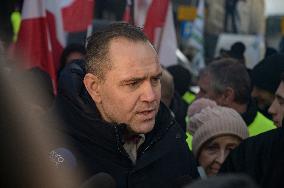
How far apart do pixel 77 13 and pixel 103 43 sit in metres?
3.50

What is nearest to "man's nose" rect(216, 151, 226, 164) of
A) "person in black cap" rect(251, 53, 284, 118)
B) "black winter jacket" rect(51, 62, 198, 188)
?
"black winter jacket" rect(51, 62, 198, 188)

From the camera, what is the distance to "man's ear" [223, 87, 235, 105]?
14.8ft

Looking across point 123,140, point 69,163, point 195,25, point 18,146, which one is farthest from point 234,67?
point 195,25

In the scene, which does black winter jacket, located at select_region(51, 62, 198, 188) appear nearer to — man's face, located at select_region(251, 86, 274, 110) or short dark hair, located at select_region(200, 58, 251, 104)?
short dark hair, located at select_region(200, 58, 251, 104)

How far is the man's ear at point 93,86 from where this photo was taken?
100 inches

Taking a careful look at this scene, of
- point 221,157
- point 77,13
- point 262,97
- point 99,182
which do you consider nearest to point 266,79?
point 262,97

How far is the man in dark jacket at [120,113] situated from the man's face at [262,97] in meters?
2.46

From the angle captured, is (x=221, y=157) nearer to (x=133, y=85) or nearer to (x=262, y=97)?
(x=133, y=85)

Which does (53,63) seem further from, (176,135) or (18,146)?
(18,146)

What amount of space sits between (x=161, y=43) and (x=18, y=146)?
6.13 metres

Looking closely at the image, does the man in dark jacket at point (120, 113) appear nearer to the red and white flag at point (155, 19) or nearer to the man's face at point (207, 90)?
the man's face at point (207, 90)

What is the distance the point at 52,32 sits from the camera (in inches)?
235

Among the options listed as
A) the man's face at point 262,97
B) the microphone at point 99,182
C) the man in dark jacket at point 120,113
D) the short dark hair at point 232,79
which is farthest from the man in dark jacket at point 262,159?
the man's face at point 262,97

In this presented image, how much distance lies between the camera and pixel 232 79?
4551 millimetres
